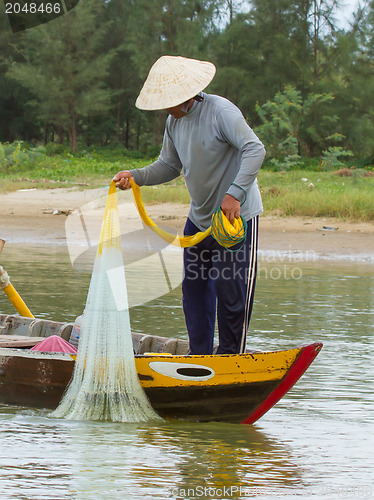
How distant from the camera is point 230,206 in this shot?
4.34 metres

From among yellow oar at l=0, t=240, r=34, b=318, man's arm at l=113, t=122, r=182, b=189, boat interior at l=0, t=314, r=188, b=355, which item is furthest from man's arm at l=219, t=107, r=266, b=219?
yellow oar at l=0, t=240, r=34, b=318

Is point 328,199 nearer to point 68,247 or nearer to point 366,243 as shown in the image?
point 366,243

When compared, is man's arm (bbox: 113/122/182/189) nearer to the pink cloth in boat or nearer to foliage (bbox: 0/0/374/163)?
the pink cloth in boat

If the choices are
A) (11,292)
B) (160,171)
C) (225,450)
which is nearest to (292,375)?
(225,450)

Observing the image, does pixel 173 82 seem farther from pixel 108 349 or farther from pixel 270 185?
pixel 270 185

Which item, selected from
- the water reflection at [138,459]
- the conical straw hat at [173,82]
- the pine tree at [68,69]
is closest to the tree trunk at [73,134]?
the pine tree at [68,69]

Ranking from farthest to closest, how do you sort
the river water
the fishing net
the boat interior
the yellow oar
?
the yellow oar → the boat interior → the fishing net → the river water

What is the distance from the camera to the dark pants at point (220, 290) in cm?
455

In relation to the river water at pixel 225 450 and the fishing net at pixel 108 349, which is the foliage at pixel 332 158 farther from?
the fishing net at pixel 108 349

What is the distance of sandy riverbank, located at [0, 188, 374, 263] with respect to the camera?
13.1 meters

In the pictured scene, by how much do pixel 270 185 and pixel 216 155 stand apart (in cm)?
1325

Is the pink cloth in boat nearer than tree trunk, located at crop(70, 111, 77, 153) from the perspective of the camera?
Yes

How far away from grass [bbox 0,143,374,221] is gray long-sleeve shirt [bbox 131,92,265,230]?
1008 centimetres

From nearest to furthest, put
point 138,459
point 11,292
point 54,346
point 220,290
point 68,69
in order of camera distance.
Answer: point 138,459
point 220,290
point 54,346
point 11,292
point 68,69
